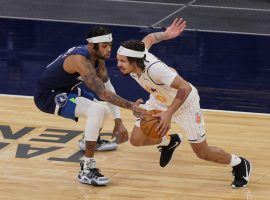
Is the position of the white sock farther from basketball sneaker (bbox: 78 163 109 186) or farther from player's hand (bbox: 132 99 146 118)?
basketball sneaker (bbox: 78 163 109 186)

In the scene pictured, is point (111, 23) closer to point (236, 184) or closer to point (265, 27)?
point (265, 27)

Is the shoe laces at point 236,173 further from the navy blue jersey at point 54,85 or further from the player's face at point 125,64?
the navy blue jersey at point 54,85

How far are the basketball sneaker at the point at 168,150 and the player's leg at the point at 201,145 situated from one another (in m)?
0.57

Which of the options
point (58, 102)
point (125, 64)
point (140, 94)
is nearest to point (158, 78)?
point (125, 64)

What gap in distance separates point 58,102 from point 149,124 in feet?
4.02

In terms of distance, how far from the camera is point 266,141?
40.0 feet

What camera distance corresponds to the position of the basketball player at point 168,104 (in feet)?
33.0

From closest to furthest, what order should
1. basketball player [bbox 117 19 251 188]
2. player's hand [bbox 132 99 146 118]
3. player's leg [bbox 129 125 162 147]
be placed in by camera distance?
player's hand [bbox 132 99 146 118] → basketball player [bbox 117 19 251 188] → player's leg [bbox 129 125 162 147]

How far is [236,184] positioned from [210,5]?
1091 cm

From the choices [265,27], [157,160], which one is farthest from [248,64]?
[157,160]

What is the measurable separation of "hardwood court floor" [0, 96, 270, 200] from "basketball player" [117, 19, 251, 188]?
0.26 meters

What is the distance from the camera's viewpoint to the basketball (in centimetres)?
1034

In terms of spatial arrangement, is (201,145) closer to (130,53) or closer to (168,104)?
(168,104)

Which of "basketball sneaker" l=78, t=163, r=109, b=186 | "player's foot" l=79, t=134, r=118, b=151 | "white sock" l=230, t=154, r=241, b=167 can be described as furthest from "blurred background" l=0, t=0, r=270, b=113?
"basketball sneaker" l=78, t=163, r=109, b=186
